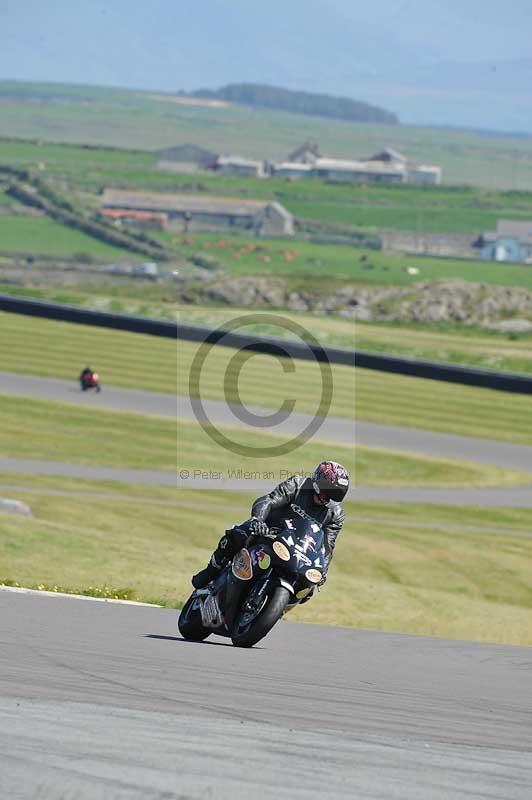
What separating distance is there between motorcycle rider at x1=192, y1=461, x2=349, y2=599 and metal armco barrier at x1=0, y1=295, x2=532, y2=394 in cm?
4257

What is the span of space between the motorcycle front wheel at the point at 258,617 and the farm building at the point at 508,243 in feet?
498

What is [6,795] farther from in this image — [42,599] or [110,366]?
[110,366]

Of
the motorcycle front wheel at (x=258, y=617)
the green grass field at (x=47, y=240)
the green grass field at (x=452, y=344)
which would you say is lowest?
the green grass field at (x=452, y=344)

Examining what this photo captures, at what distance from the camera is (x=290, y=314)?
8631 centimetres

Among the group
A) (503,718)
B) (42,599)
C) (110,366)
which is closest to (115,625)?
(42,599)

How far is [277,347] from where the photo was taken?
5862cm

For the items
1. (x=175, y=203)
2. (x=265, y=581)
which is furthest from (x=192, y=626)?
(x=175, y=203)

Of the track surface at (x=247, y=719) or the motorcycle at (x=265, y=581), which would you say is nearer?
the track surface at (x=247, y=719)

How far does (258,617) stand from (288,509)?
1001mm

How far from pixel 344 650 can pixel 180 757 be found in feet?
21.1

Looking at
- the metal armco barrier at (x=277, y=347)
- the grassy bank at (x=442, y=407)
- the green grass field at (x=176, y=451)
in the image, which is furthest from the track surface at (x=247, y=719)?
the metal armco barrier at (x=277, y=347)

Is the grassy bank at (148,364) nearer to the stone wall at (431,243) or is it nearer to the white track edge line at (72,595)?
the white track edge line at (72,595)

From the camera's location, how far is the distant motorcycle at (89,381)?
48372mm

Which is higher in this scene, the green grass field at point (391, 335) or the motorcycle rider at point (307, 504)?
the motorcycle rider at point (307, 504)
